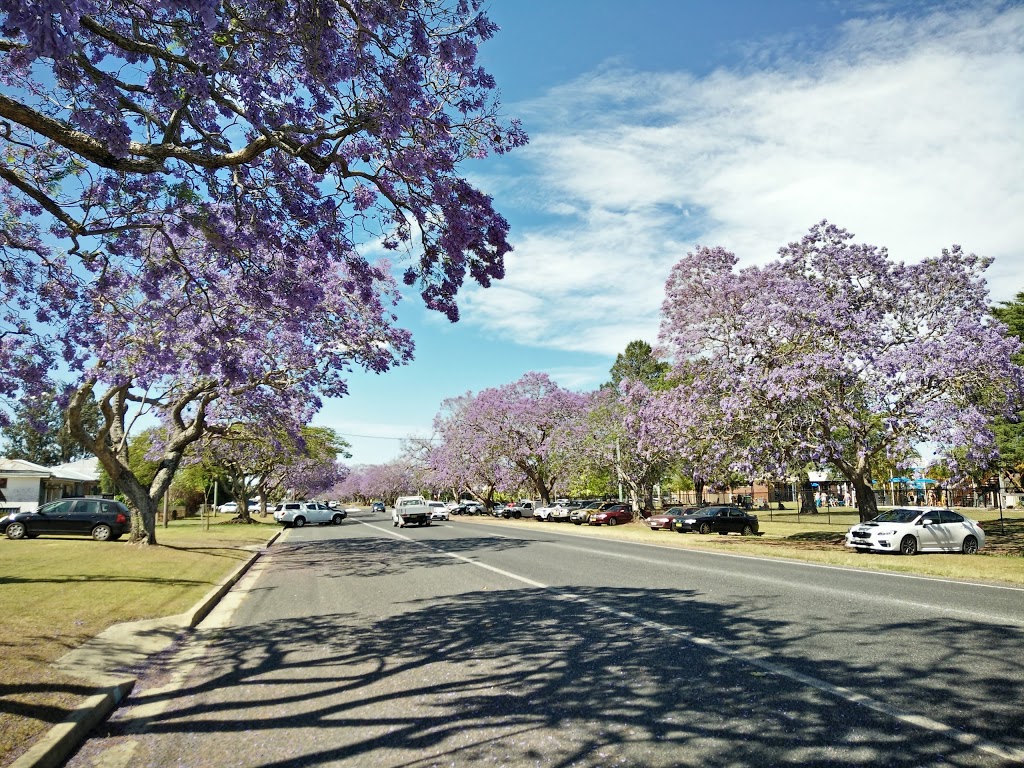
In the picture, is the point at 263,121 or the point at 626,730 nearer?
the point at 626,730

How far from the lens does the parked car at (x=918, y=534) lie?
19.8 metres

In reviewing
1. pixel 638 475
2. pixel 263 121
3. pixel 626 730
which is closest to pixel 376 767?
pixel 626 730

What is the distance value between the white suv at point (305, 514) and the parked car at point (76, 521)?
71.0 ft

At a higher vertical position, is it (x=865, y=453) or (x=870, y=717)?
(x=865, y=453)

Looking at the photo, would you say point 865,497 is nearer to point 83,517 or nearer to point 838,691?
point 838,691

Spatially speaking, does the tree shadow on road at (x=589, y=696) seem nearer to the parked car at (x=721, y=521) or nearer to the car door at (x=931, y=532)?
the car door at (x=931, y=532)

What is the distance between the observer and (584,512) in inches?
1934

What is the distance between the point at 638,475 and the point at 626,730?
161 feet

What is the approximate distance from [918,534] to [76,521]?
88.4ft

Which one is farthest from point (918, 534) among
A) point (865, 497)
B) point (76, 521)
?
point (76, 521)

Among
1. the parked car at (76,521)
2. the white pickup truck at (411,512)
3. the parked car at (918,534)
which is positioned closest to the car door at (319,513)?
the white pickup truck at (411,512)

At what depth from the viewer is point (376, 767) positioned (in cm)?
423

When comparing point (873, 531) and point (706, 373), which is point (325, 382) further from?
point (873, 531)

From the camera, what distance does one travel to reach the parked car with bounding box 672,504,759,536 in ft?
109
